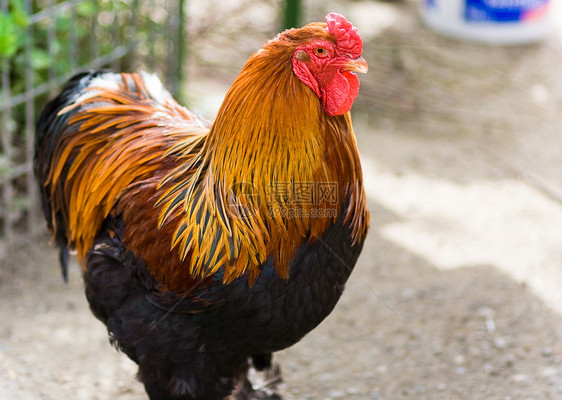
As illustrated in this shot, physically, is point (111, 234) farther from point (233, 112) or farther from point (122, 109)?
point (233, 112)

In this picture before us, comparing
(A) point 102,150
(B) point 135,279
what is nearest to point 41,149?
(A) point 102,150

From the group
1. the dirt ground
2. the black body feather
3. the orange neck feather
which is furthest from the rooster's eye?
the dirt ground

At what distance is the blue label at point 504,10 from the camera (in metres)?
7.64

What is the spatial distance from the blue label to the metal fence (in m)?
3.59

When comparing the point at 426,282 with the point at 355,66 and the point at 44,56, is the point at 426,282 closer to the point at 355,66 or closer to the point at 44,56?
the point at 355,66

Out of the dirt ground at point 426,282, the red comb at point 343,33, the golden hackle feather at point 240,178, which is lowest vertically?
the dirt ground at point 426,282

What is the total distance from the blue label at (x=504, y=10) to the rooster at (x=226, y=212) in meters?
5.23

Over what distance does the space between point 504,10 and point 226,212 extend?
5.93 meters

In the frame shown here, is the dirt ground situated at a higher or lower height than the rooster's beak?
lower

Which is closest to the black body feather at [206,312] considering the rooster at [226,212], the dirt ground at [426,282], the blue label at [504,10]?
the rooster at [226,212]

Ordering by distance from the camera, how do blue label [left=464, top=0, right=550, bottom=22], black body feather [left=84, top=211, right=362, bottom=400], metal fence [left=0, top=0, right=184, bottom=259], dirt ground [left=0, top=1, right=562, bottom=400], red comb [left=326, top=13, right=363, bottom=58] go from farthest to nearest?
blue label [left=464, top=0, right=550, bottom=22] < metal fence [left=0, top=0, right=184, bottom=259] < dirt ground [left=0, top=1, right=562, bottom=400] < black body feather [left=84, top=211, right=362, bottom=400] < red comb [left=326, top=13, right=363, bottom=58]

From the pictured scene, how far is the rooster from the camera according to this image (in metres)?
2.57

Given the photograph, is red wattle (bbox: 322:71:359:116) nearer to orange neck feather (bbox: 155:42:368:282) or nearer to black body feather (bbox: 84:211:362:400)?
orange neck feather (bbox: 155:42:368:282)

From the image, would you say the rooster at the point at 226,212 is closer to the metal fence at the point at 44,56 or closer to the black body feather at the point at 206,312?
the black body feather at the point at 206,312
